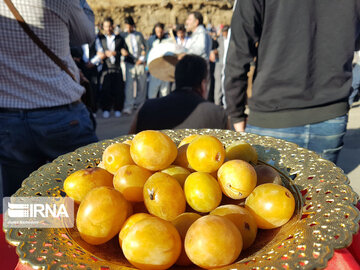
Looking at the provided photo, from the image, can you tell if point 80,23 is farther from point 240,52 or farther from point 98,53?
point 98,53

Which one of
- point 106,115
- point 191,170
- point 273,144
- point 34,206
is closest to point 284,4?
point 273,144

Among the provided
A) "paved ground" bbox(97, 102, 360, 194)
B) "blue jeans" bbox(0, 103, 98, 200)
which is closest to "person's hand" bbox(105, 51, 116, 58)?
"paved ground" bbox(97, 102, 360, 194)

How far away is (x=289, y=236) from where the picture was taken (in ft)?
2.06

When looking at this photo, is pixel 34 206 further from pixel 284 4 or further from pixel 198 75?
pixel 198 75

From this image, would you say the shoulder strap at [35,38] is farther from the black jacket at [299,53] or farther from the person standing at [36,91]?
the black jacket at [299,53]

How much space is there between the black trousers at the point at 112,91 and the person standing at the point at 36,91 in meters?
4.76

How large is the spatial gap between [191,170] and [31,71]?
1.07 metres

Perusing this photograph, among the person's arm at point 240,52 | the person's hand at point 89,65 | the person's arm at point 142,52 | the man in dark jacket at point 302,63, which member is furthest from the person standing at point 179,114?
the person's arm at point 142,52

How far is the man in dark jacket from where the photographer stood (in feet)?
4.60

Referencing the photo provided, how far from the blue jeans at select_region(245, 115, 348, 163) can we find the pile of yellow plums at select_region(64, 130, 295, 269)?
80cm

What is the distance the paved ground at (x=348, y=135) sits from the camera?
3288 millimetres

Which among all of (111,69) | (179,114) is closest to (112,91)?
(111,69)

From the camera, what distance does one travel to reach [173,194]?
2.18ft

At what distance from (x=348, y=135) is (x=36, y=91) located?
4.68 m
